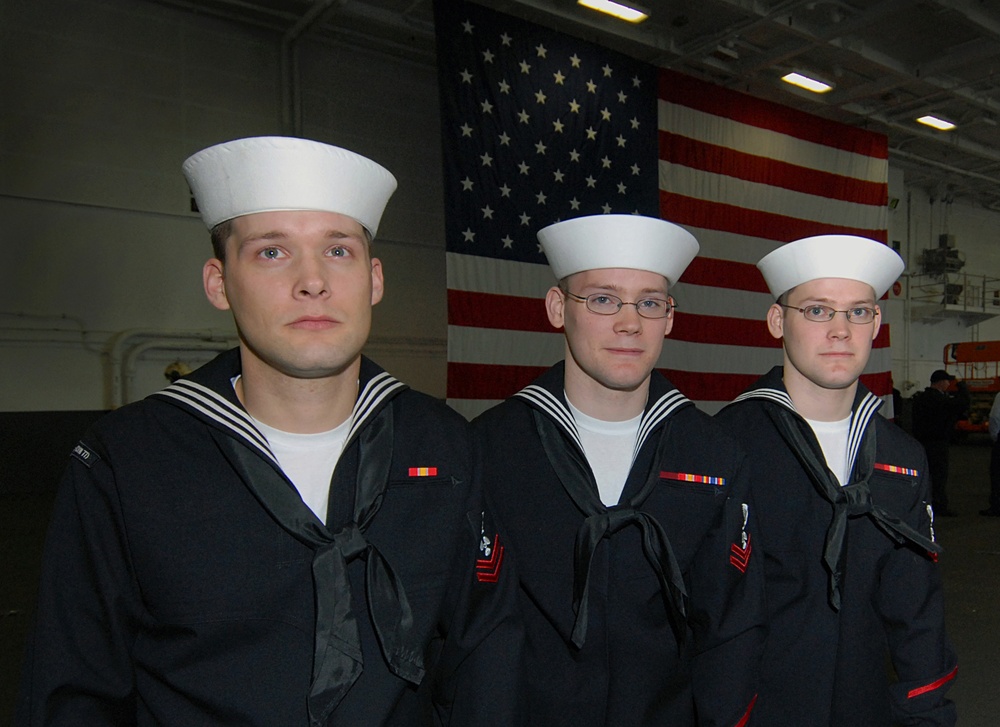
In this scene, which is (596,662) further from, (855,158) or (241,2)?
(855,158)

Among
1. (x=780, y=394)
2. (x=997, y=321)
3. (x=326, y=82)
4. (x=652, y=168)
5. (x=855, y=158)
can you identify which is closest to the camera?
(x=780, y=394)

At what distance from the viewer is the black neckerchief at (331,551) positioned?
120 centimetres

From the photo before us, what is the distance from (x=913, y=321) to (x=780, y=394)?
15851 mm

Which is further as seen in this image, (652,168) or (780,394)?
(652,168)

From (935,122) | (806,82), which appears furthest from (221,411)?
(935,122)

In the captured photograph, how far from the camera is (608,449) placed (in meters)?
1.76

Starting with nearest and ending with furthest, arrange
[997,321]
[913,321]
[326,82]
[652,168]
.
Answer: [652,168] < [326,82] < [913,321] < [997,321]

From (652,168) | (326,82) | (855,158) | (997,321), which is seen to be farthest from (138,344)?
(997,321)

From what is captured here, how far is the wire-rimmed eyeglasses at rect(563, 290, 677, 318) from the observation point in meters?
1.73

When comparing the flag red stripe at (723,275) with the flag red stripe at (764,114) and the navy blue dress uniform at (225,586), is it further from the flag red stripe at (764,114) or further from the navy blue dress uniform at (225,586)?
the navy blue dress uniform at (225,586)

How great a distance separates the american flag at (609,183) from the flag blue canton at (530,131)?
1 cm

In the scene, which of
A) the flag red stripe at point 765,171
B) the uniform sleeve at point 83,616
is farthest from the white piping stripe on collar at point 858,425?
the flag red stripe at point 765,171

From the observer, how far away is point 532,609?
165cm

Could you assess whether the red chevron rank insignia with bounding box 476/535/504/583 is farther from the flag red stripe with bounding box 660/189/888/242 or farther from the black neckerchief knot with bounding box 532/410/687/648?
the flag red stripe with bounding box 660/189/888/242
